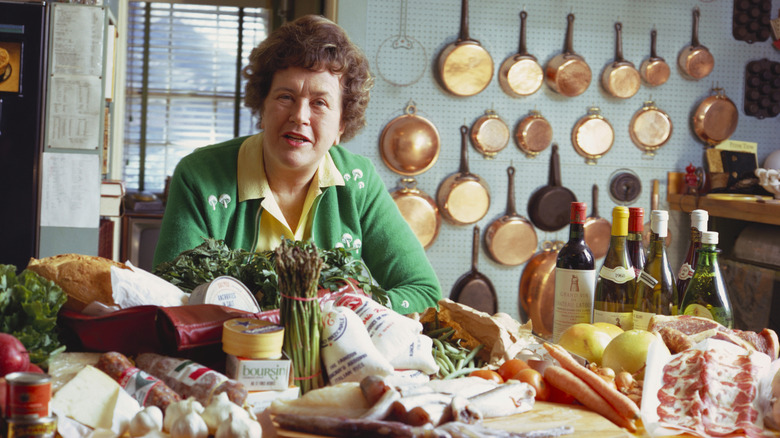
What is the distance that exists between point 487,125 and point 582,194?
25.9 inches

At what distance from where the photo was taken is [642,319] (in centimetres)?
153

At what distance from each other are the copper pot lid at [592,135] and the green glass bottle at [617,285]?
92.8 inches

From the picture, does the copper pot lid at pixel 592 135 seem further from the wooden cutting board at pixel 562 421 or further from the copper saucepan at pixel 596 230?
the wooden cutting board at pixel 562 421

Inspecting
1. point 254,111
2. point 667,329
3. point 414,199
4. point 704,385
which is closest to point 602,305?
point 667,329

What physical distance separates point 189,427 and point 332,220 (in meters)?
1.25

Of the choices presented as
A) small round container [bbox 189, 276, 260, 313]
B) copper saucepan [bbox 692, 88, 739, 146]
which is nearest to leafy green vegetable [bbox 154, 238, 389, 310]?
small round container [bbox 189, 276, 260, 313]

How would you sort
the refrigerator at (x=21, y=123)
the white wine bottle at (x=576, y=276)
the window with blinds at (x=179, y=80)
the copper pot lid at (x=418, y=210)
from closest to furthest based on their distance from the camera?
the white wine bottle at (x=576, y=276), the refrigerator at (x=21, y=123), the copper pot lid at (x=418, y=210), the window with blinds at (x=179, y=80)

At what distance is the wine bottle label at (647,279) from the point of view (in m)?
1.56

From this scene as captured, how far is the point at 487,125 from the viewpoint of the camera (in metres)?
3.77

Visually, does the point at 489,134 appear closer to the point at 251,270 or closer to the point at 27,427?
the point at 251,270

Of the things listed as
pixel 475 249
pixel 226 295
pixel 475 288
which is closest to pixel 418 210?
pixel 475 249

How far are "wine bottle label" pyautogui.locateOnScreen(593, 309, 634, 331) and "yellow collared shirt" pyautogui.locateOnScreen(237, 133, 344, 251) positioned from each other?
0.92 m

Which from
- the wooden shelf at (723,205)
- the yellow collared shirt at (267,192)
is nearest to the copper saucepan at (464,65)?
the wooden shelf at (723,205)

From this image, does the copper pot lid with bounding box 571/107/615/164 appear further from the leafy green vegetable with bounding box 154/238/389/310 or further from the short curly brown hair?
the leafy green vegetable with bounding box 154/238/389/310
